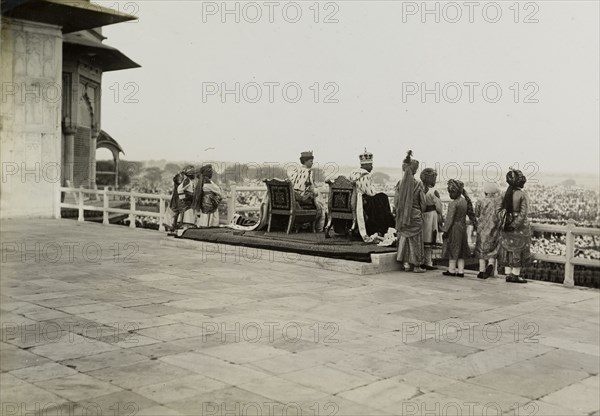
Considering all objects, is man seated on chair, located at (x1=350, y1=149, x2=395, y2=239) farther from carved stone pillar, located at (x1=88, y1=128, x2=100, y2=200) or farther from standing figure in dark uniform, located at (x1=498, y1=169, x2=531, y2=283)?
carved stone pillar, located at (x1=88, y1=128, x2=100, y2=200)

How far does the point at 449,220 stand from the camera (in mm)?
8977

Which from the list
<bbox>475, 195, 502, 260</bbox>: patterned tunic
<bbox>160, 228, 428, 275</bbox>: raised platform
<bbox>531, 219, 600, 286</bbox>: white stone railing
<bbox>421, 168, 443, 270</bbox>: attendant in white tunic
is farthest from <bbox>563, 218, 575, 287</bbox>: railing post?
<bbox>160, 228, 428, 275</bbox>: raised platform

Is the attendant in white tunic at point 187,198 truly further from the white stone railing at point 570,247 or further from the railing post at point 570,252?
the railing post at point 570,252

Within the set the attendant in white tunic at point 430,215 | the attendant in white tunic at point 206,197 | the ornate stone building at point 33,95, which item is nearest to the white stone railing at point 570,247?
the attendant in white tunic at point 430,215

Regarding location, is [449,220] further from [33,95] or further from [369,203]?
[33,95]

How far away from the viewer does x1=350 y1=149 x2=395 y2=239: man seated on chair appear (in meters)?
10.4

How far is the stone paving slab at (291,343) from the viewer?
13.0 feet

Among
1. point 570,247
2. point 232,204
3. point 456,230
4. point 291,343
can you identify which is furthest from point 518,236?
point 232,204

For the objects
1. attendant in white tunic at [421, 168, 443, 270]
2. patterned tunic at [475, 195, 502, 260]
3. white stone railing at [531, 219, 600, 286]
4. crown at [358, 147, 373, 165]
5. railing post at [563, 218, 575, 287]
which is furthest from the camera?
crown at [358, 147, 373, 165]

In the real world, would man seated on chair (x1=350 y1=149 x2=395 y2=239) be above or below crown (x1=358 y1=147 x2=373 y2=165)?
below

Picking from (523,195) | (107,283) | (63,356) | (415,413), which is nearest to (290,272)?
(107,283)

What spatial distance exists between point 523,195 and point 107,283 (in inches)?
203

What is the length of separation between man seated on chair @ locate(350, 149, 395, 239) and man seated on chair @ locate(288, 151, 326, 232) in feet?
4.35

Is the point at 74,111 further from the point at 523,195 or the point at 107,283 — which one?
the point at 523,195
